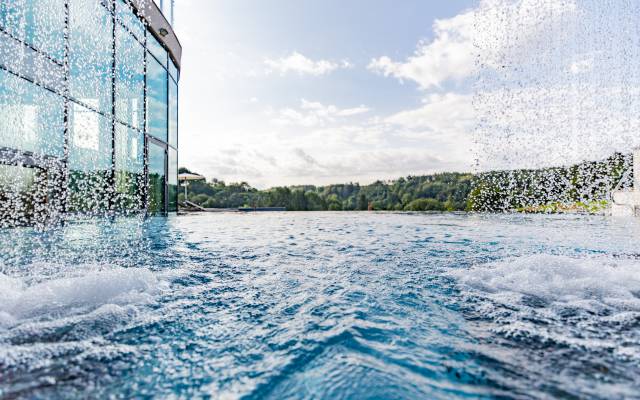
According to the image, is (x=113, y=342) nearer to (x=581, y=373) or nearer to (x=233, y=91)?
(x=581, y=373)

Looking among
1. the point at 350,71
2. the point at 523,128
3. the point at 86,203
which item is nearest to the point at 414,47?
the point at 350,71

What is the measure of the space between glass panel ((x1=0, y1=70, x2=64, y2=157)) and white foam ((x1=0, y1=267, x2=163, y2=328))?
4.62 meters

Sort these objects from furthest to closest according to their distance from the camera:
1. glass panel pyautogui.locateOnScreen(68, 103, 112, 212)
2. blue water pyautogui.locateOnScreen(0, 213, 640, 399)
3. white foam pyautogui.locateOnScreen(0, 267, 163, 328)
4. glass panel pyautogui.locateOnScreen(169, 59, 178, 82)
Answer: glass panel pyautogui.locateOnScreen(169, 59, 178, 82) → glass panel pyautogui.locateOnScreen(68, 103, 112, 212) → white foam pyautogui.locateOnScreen(0, 267, 163, 328) → blue water pyautogui.locateOnScreen(0, 213, 640, 399)

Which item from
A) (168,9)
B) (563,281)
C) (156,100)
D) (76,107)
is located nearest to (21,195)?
(76,107)

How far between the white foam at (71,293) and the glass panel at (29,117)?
4622 millimetres

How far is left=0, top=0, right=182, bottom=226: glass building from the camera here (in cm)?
615

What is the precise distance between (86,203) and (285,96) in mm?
12223

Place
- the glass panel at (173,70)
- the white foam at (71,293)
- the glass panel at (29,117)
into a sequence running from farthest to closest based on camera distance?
the glass panel at (173,70)
the glass panel at (29,117)
the white foam at (71,293)

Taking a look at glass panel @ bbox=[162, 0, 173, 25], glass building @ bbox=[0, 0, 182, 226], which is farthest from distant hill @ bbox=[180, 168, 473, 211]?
glass building @ bbox=[0, 0, 182, 226]

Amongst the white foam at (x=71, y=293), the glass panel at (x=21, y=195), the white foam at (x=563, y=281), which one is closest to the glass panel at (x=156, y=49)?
the glass panel at (x=21, y=195)

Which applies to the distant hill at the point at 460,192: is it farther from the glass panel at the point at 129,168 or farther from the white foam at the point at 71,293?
the white foam at the point at 71,293

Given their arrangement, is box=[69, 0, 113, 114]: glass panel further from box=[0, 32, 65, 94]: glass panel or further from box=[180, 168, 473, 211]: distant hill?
box=[180, 168, 473, 211]: distant hill

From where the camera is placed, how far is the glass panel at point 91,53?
7.33 metres

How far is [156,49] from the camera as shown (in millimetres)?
11961
